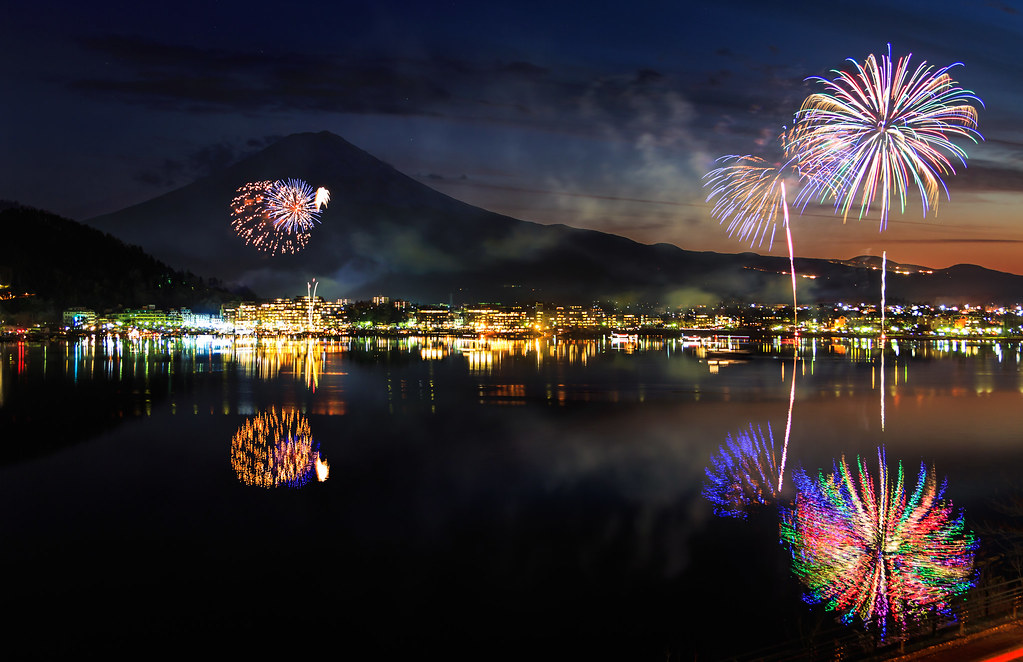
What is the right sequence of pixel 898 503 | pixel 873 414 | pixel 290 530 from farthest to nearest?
pixel 873 414, pixel 898 503, pixel 290 530

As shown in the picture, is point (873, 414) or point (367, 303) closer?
point (873, 414)

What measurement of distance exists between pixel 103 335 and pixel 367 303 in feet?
224

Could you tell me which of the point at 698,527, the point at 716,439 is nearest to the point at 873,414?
the point at 716,439

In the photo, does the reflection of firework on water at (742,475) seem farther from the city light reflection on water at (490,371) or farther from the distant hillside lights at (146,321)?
the distant hillside lights at (146,321)

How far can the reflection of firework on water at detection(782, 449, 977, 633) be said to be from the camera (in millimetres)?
6488

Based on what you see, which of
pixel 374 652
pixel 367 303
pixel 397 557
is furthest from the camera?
pixel 367 303

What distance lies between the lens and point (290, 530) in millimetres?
8742

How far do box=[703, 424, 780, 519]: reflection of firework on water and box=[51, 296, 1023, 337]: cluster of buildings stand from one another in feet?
241

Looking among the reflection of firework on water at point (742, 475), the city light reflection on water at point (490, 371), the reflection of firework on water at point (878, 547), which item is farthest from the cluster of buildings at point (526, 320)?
the reflection of firework on water at point (878, 547)

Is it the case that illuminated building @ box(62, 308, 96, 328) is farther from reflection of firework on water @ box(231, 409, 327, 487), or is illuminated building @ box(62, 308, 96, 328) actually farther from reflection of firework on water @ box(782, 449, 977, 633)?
reflection of firework on water @ box(782, 449, 977, 633)

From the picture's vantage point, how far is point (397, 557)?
802 cm

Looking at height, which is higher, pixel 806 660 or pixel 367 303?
pixel 367 303

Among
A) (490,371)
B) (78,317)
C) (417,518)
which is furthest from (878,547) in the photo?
(78,317)

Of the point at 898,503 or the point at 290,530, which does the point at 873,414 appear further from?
the point at 290,530
